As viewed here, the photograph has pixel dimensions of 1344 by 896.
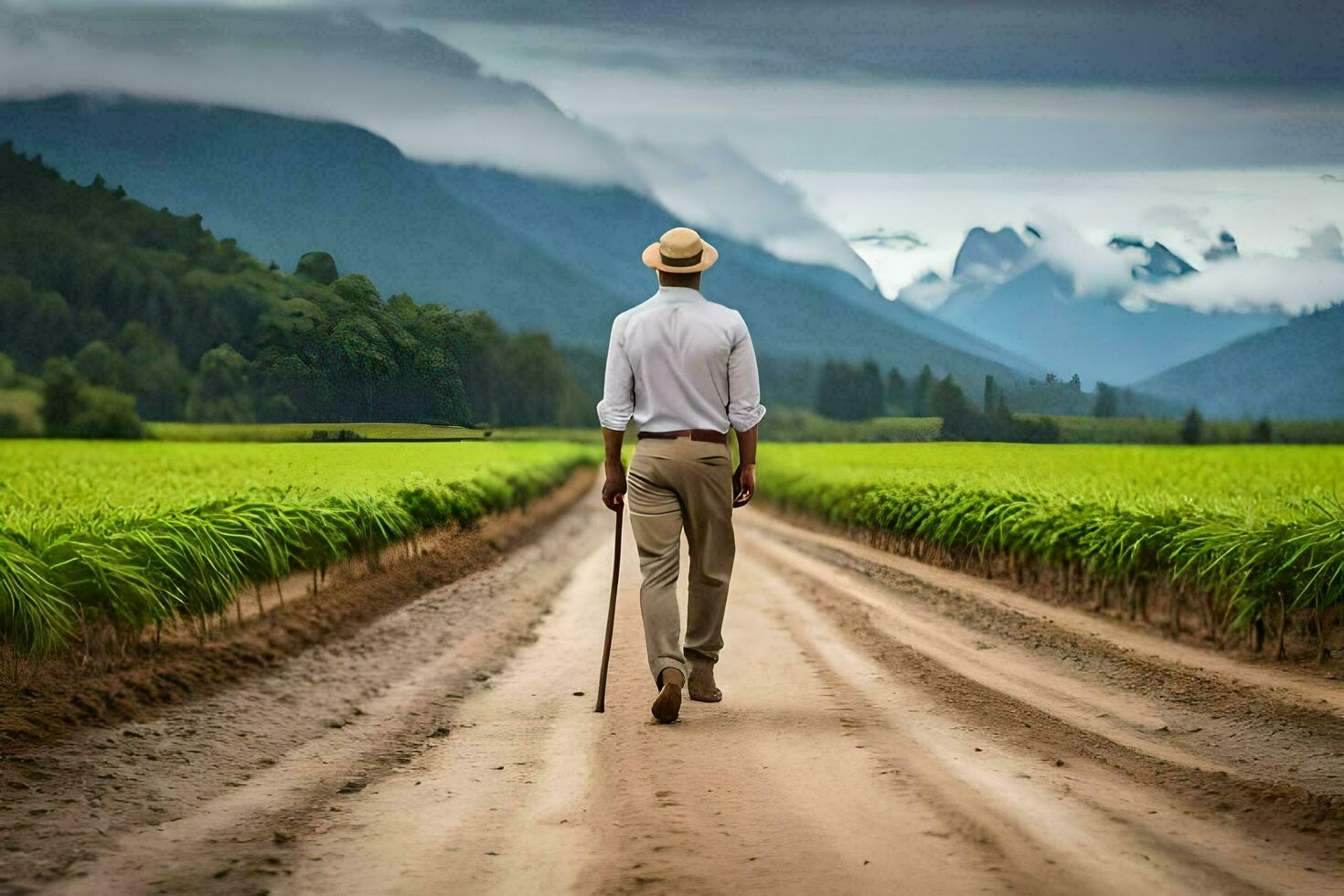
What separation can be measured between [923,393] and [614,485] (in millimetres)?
18101

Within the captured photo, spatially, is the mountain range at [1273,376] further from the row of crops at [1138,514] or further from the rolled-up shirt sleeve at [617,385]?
the rolled-up shirt sleeve at [617,385]

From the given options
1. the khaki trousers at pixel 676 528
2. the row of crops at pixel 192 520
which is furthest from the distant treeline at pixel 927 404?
the khaki trousers at pixel 676 528

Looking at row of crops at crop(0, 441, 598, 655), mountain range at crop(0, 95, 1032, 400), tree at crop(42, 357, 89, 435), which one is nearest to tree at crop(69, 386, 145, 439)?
tree at crop(42, 357, 89, 435)

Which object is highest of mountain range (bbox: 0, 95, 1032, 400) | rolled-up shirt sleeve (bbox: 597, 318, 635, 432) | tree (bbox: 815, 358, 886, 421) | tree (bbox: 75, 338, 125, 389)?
mountain range (bbox: 0, 95, 1032, 400)

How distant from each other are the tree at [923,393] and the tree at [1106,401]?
2628mm

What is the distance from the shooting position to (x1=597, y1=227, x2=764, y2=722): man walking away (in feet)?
20.1

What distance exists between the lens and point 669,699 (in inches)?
233

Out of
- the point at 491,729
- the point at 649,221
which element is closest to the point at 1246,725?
the point at 491,729

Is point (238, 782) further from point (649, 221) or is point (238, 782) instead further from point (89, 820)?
point (649, 221)

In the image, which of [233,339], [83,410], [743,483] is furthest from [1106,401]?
[83,410]

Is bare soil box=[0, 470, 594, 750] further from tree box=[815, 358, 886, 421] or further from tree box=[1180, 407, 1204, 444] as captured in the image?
tree box=[815, 358, 886, 421]

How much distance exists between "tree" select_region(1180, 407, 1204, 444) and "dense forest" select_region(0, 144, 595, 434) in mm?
11351

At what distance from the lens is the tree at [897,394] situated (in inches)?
948

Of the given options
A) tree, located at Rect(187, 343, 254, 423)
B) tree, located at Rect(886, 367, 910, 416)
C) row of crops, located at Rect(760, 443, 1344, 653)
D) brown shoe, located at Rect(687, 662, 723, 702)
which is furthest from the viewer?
tree, located at Rect(886, 367, 910, 416)
